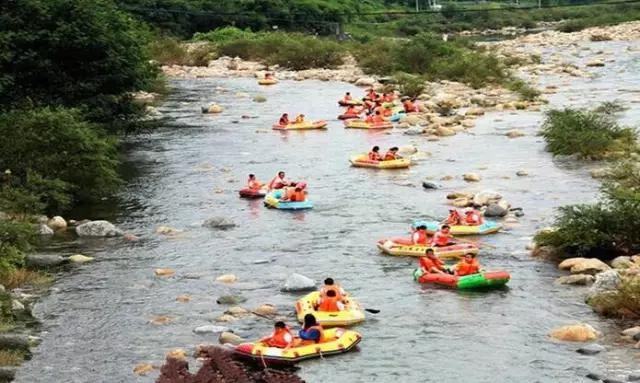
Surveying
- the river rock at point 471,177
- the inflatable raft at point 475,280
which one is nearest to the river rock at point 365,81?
the river rock at point 471,177

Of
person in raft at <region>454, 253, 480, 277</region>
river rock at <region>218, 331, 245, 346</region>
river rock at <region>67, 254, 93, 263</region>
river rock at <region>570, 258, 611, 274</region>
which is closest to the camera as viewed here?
river rock at <region>218, 331, 245, 346</region>

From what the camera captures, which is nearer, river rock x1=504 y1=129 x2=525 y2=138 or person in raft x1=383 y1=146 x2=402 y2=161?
person in raft x1=383 y1=146 x2=402 y2=161

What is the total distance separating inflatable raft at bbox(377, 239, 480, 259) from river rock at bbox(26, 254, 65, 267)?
20.5ft

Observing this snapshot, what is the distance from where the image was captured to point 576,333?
1399 centimetres

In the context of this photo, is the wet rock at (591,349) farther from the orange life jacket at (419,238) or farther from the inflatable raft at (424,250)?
the orange life jacket at (419,238)

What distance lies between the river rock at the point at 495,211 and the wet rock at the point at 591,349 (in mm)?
8371

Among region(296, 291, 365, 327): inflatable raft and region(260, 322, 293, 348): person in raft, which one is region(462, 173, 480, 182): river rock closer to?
region(296, 291, 365, 327): inflatable raft

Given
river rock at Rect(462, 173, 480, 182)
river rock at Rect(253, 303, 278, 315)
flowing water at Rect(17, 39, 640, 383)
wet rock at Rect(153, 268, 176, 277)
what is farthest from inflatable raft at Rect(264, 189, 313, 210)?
river rock at Rect(253, 303, 278, 315)

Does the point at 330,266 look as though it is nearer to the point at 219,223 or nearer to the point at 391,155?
the point at 219,223

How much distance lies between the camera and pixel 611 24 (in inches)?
3487

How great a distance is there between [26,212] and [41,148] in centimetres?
245

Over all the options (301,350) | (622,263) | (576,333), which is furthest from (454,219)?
(301,350)

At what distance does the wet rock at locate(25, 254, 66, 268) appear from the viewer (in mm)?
18281

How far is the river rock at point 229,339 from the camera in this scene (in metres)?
14.2
